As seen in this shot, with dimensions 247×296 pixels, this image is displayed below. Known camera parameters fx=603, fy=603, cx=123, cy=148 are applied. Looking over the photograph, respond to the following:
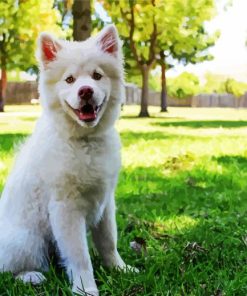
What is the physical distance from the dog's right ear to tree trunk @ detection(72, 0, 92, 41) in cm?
744

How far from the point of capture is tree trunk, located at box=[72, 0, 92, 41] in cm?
1041

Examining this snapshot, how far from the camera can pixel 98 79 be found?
9.99 feet

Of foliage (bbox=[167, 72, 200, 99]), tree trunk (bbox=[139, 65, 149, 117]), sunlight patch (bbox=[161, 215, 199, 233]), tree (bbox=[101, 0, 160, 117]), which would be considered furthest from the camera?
foliage (bbox=[167, 72, 200, 99])

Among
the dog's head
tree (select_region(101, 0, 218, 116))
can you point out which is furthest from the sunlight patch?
tree (select_region(101, 0, 218, 116))

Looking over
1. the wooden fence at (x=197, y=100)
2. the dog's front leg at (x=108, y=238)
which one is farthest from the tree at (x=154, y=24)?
the dog's front leg at (x=108, y=238)

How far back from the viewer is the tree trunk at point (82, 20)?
410 inches

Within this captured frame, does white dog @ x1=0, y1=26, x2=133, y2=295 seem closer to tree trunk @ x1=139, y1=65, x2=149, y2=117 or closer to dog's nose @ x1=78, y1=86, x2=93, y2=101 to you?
dog's nose @ x1=78, y1=86, x2=93, y2=101

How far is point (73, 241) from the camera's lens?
10.3ft

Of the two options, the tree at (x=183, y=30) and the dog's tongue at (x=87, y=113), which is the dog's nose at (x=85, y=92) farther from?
the tree at (x=183, y=30)

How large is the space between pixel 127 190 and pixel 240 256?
8.30 feet

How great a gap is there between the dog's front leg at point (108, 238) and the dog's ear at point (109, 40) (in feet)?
2.82

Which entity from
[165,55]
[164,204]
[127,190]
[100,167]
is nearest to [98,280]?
[100,167]

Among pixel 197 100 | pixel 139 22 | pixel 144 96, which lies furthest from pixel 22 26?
pixel 197 100

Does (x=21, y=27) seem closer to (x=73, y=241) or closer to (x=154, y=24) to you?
(x=154, y=24)
